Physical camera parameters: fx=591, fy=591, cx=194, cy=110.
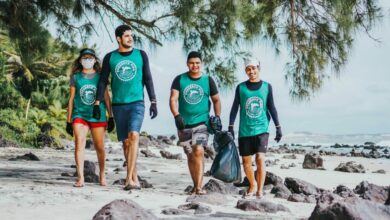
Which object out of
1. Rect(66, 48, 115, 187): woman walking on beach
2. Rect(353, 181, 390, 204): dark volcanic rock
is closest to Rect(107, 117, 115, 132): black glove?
Rect(66, 48, 115, 187): woman walking on beach

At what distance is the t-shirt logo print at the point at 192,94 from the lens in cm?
525

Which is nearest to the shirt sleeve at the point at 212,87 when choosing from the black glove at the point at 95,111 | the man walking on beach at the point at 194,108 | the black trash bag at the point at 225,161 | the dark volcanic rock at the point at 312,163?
the man walking on beach at the point at 194,108

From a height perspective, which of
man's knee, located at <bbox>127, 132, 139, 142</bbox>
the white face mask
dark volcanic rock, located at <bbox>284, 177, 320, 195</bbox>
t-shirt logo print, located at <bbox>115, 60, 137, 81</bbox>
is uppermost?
the white face mask

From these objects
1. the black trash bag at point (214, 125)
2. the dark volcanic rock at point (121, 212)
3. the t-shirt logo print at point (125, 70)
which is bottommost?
the dark volcanic rock at point (121, 212)

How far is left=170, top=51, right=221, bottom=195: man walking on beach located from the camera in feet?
17.2

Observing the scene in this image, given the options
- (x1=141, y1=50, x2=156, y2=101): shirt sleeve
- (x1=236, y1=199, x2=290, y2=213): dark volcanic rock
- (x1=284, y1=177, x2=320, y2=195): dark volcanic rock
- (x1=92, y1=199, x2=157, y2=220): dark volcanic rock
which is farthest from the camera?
(x1=284, y1=177, x2=320, y2=195): dark volcanic rock

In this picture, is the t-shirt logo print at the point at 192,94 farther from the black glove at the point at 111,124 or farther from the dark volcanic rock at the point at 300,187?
the dark volcanic rock at the point at 300,187

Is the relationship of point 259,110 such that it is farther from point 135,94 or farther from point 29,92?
point 29,92

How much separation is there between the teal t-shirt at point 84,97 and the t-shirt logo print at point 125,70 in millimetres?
326

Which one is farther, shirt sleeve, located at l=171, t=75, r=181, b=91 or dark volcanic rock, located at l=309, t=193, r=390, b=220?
shirt sleeve, located at l=171, t=75, r=181, b=91

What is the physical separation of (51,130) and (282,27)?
1217 cm

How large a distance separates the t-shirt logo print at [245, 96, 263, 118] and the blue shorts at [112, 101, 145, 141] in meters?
0.95

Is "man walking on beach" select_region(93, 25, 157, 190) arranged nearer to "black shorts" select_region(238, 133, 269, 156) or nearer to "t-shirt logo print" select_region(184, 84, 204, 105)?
"t-shirt logo print" select_region(184, 84, 204, 105)

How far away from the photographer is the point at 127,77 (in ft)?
17.0
